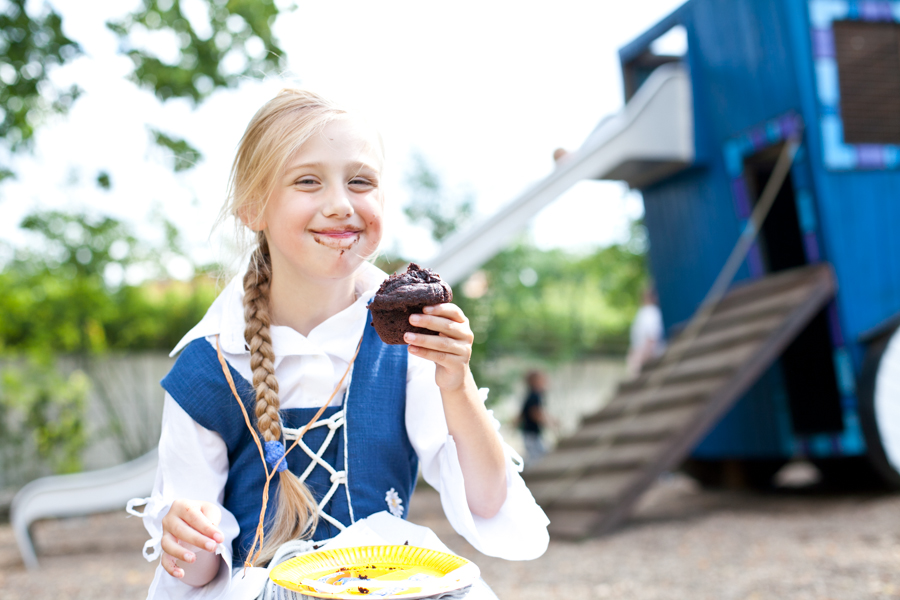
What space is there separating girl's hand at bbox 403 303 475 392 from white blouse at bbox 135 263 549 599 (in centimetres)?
19

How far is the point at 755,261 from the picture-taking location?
19.5 feet

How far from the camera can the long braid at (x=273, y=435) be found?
1.36m

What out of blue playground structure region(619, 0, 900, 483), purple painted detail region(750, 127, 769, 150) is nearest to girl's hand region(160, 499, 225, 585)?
blue playground structure region(619, 0, 900, 483)

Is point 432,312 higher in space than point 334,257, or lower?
lower

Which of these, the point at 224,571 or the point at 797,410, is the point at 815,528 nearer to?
the point at 797,410

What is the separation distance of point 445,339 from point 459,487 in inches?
13.9

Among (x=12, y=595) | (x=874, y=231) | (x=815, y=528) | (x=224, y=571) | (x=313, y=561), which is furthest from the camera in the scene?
(x=874, y=231)

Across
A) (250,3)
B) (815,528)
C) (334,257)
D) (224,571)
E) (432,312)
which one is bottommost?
(815,528)

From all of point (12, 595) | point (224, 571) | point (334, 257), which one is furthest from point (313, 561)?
point (12, 595)

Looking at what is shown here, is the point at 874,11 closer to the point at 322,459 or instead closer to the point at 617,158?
the point at 617,158

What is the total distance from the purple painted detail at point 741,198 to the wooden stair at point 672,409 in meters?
0.56

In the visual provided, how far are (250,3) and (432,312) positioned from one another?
375 cm

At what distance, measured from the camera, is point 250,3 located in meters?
4.30

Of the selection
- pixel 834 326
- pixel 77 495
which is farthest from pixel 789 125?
pixel 77 495
